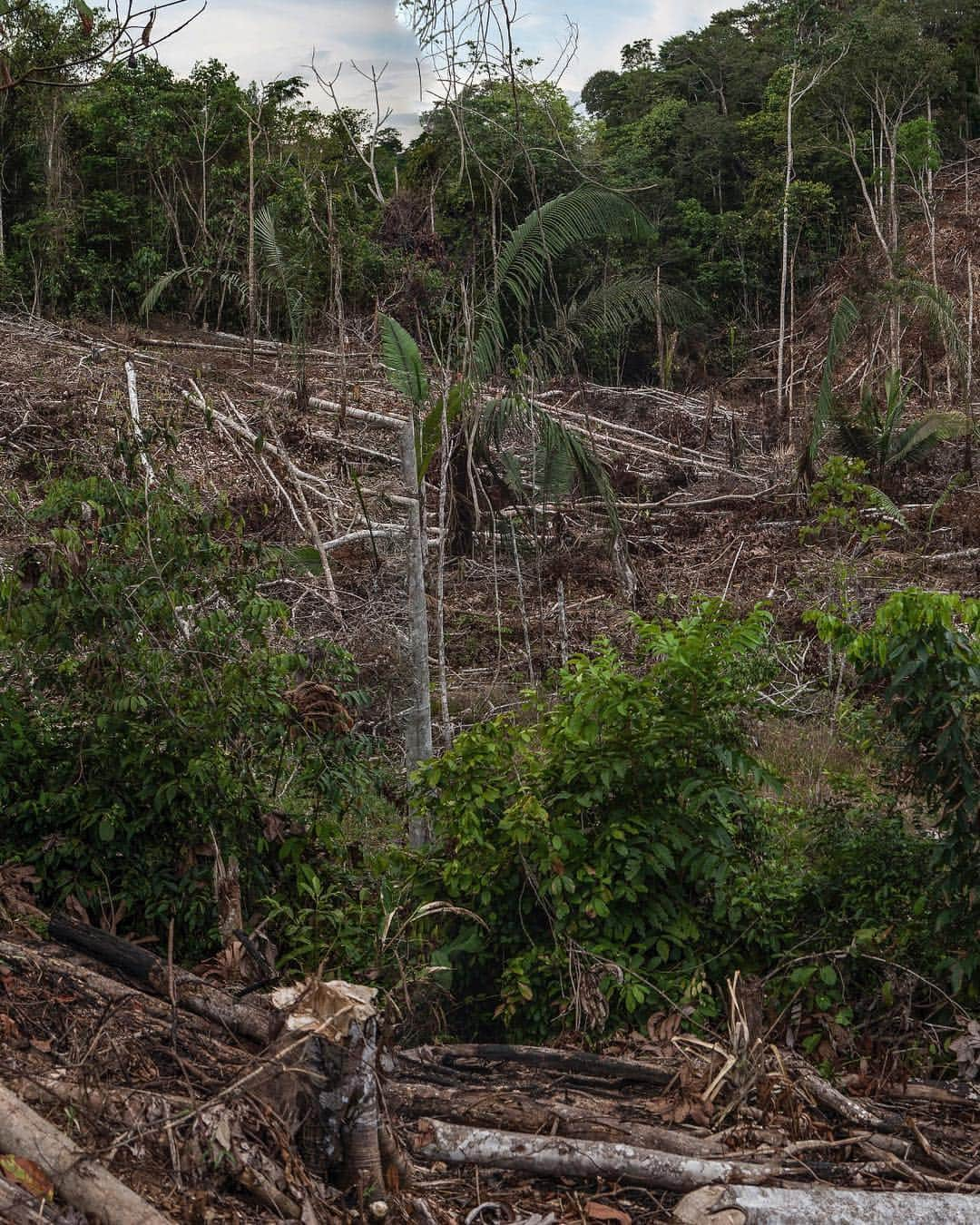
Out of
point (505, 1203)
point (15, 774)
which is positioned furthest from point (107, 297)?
point (505, 1203)

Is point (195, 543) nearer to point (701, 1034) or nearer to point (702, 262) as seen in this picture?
point (701, 1034)

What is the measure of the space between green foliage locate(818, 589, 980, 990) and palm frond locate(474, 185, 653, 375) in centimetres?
423

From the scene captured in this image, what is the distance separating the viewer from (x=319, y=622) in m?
9.15

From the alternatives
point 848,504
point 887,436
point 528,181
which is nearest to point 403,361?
point 848,504

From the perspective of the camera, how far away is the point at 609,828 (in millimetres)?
4539

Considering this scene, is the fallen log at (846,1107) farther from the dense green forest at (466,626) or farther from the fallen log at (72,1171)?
the fallen log at (72,1171)

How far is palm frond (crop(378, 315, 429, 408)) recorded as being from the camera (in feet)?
24.2

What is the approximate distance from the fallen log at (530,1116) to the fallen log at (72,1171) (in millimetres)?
952

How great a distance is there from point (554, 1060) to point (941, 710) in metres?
1.70

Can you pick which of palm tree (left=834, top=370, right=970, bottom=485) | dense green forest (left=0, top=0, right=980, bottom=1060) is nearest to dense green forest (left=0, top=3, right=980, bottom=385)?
dense green forest (left=0, top=0, right=980, bottom=1060)

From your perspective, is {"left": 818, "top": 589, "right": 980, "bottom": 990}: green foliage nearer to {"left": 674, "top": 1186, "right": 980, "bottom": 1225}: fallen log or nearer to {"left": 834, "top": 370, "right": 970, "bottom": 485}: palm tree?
{"left": 674, "top": 1186, "right": 980, "bottom": 1225}: fallen log

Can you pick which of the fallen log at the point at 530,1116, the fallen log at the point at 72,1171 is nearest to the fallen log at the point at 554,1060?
the fallen log at the point at 530,1116

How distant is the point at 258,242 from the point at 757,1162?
14531 millimetres

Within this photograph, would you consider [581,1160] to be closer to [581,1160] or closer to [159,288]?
[581,1160]
